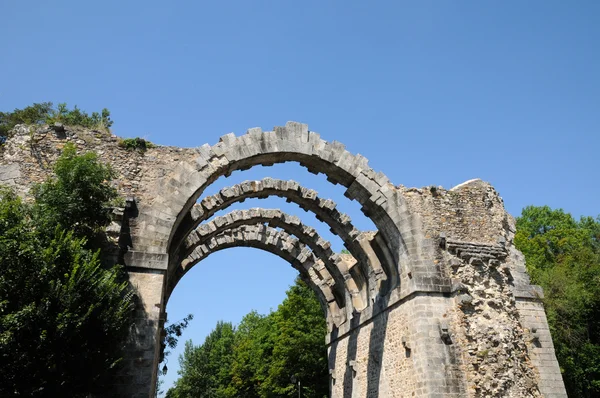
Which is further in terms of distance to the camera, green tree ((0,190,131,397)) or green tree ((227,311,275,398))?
green tree ((227,311,275,398))

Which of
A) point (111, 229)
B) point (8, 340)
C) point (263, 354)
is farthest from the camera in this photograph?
point (263, 354)

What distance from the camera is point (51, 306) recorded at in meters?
6.81

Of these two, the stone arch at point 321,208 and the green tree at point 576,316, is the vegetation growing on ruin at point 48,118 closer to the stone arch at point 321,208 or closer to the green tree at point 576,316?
the stone arch at point 321,208

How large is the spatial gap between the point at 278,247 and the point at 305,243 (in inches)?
47.4

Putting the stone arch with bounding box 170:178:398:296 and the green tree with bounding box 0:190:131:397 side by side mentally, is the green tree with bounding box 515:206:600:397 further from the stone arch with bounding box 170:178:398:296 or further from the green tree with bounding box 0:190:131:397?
the green tree with bounding box 0:190:131:397

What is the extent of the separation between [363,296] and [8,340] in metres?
10.9

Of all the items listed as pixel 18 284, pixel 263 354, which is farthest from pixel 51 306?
pixel 263 354

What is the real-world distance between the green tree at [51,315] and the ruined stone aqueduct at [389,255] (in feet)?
4.38

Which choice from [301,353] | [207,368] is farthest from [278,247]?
[207,368]

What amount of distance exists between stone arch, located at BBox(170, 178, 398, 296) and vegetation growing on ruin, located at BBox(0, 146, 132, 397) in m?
4.49

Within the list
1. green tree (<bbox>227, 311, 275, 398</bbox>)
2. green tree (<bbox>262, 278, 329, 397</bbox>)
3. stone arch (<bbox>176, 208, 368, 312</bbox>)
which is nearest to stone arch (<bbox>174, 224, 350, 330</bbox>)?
stone arch (<bbox>176, 208, 368, 312</bbox>)

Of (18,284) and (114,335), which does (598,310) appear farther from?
(18,284)

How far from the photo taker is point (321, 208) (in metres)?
14.4

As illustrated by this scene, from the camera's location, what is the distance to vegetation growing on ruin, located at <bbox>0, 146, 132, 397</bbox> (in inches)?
254
